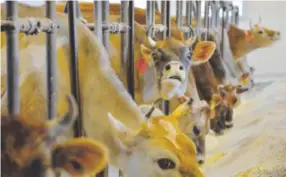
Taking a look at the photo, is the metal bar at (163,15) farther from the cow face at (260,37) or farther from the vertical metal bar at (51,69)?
the cow face at (260,37)

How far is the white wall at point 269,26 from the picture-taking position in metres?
1.88

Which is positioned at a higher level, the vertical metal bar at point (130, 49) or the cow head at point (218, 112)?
the vertical metal bar at point (130, 49)

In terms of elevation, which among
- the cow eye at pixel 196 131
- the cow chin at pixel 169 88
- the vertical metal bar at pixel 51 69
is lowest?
the cow eye at pixel 196 131

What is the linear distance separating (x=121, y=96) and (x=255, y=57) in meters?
1.42

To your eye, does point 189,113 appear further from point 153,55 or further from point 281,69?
point 281,69

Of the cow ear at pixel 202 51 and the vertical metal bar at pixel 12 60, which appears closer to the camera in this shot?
the vertical metal bar at pixel 12 60

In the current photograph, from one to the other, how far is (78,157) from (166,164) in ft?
0.39

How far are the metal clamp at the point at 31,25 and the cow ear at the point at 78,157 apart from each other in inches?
4.2

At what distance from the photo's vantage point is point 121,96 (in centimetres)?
56

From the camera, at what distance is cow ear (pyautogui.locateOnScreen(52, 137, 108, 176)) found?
1.24ft

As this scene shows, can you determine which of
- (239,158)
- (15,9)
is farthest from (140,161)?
(239,158)

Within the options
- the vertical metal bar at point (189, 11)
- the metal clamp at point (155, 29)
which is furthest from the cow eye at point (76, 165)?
the vertical metal bar at point (189, 11)

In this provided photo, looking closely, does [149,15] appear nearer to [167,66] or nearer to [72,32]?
[167,66]

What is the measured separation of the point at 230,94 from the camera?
1.03 metres
